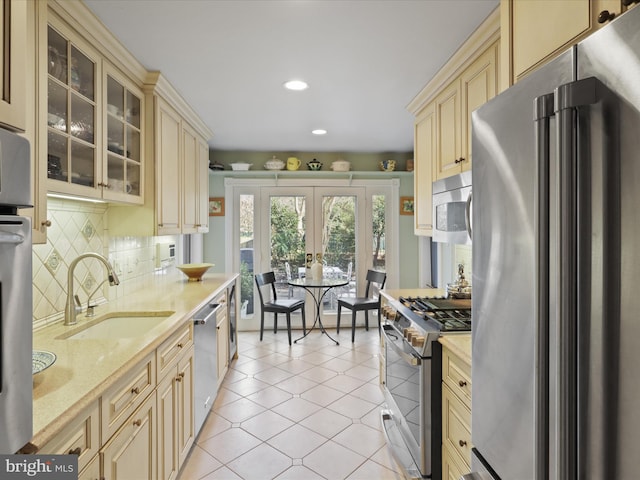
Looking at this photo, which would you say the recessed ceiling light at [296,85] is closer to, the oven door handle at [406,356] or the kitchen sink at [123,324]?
the kitchen sink at [123,324]

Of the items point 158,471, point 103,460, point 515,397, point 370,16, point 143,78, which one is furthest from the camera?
point 143,78

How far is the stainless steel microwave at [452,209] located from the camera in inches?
80.0

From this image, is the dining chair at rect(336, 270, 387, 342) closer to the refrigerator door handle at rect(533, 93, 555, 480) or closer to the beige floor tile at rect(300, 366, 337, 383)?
the beige floor tile at rect(300, 366, 337, 383)

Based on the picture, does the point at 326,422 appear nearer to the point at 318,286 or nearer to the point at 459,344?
the point at 459,344

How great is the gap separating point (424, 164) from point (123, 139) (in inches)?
82.0

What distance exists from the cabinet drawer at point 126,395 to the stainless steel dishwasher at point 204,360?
2.31 ft

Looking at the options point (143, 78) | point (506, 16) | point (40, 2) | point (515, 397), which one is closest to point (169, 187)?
point (143, 78)

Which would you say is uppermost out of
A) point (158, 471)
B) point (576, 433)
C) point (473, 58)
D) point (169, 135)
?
point (473, 58)

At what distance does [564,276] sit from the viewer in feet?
2.20

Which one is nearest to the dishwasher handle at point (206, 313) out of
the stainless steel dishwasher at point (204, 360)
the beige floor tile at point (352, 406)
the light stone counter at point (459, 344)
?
the stainless steel dishwasher at point (204, 360)

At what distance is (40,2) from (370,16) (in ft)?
4.48

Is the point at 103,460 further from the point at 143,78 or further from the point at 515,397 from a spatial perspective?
the point at 143,78

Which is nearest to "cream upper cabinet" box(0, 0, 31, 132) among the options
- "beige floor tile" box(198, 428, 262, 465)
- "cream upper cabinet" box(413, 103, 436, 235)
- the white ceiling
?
the white ceiling

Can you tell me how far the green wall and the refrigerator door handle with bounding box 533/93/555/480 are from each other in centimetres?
455
